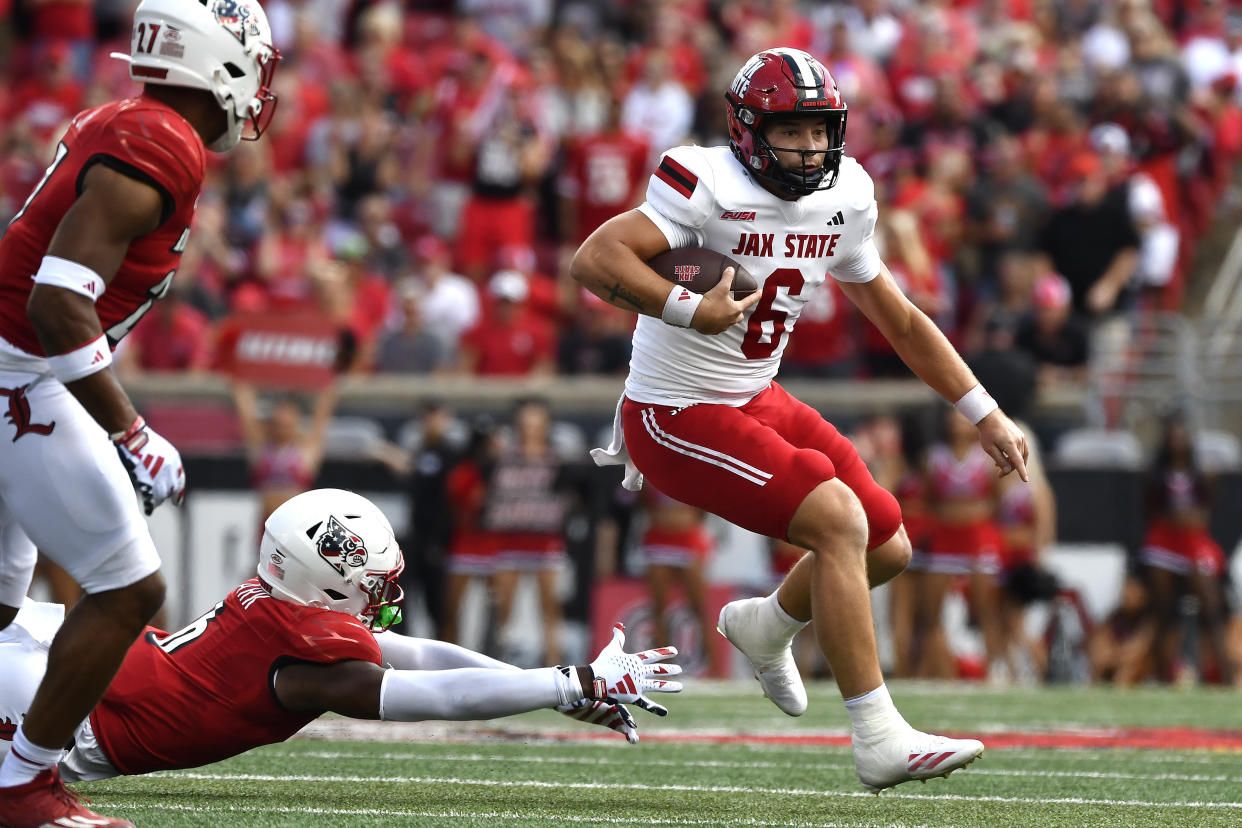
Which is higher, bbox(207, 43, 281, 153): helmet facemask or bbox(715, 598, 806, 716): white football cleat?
bbox(207, 43, 281, 153): helmet facemask

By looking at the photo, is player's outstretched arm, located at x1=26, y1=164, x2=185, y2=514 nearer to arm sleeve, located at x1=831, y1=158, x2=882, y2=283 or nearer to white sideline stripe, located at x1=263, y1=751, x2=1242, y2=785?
arm sleeve, located at x1=831, y1=158, x2=882, y2=283

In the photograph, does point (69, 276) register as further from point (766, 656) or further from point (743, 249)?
point (766, 656)

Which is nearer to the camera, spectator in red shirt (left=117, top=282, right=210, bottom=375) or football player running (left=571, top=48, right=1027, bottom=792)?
football player running (left=571, top=48, right=1027, bottom=792)

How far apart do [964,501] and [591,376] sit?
2.62 metres

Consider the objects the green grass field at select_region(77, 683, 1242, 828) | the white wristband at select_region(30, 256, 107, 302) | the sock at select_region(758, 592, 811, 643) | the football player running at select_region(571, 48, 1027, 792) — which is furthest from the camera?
the sock at select_region(758, 592, 811, 643)

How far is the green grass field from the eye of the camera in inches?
180

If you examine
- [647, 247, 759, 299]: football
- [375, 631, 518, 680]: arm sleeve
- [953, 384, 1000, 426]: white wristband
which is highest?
[647, 247, 759, 299]: football

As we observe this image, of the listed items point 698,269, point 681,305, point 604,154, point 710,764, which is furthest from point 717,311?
point 604,154

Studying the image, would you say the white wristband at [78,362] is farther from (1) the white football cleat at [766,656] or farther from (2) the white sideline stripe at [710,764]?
(2) the white sideline stripe at [710,764]

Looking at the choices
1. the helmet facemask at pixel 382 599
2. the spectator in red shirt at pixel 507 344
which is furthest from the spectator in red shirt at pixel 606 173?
the helmet facemask at pixel 382 599

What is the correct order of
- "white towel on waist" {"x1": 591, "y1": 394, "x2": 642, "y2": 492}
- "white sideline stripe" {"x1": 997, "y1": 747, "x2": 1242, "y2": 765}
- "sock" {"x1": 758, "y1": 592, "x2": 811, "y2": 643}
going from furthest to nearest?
1. "white sideline stripe" {"x1": 997, "y1": 747, "x2": 1242, "y2": 765}
2. "white towel on waist" {"x1": 591, "y1": 394, "x2": 642, "y2": 492}
3. "sock" {"x1": 758, "y1": 592, "x2": 811, "y2": 643}

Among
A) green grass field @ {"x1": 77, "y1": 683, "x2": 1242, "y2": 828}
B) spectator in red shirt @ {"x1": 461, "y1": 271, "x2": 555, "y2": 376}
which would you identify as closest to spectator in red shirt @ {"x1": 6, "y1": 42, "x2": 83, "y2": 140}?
spectator in red shirt @ {"x1": 461, "y1": 271, "x2": 555, "y2": 376}

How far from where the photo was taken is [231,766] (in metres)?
5.58

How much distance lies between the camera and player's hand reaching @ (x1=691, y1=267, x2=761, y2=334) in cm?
475
